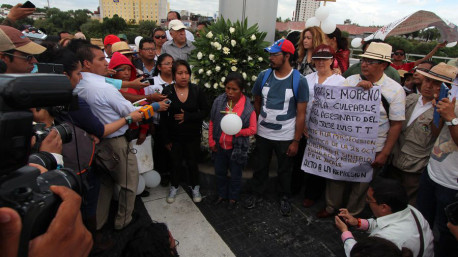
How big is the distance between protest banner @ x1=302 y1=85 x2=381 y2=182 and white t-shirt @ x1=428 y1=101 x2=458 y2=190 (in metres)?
0.62

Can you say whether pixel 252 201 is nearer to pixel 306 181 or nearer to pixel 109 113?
pixel 306 181

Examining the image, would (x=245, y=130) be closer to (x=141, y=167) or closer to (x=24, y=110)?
(x=141, y=167)

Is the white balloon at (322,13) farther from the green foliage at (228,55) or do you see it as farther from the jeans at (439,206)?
the jeans at (439,206)

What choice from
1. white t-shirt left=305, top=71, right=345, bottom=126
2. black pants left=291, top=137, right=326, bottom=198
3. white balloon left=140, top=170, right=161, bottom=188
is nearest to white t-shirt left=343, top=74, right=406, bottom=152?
white t-shirt left=305, top=71, right=345, bottom=126

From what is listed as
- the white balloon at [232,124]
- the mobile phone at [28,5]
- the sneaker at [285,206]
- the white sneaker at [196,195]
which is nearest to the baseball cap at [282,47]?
the white balloon at [232,124]

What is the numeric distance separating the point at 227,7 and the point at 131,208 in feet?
11.8

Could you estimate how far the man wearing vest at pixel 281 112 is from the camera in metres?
3.20

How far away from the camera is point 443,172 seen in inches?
94.9


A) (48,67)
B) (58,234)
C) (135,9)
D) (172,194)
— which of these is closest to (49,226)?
(58,234)

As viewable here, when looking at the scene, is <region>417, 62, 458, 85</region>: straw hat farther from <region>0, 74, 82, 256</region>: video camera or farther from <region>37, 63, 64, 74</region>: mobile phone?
<region>37, 63, 64, 74</region>: mobile phone

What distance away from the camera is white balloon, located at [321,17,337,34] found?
4.07 meters

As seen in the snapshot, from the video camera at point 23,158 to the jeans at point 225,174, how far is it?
2.46 meters

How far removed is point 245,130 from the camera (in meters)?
3.27

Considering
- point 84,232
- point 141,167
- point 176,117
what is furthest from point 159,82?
point 84,232
